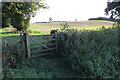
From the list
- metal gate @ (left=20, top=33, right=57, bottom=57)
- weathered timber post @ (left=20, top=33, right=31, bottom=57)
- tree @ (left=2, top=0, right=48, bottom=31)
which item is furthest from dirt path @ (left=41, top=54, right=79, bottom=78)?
tree @ (left=2, top=0, right=48, bottom=31)

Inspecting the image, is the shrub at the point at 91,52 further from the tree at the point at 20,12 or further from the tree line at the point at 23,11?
the tree at the point at 20,12

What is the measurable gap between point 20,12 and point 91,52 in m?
12.2

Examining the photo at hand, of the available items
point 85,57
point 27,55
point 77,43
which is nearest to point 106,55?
point 85,57

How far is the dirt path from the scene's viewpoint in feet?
14.6

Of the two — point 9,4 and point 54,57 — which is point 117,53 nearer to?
point 54,57

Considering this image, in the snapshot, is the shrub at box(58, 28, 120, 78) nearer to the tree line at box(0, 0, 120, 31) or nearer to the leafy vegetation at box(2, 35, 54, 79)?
the leafy vegetation at box(2, 35, 54, 79)

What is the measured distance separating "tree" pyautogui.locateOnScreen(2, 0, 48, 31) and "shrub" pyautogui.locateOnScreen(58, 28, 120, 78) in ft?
33.4

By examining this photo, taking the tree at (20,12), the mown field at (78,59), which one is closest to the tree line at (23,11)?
the tree at (20,12)

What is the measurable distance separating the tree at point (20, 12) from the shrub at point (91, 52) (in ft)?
33.4

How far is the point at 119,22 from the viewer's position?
6754mm

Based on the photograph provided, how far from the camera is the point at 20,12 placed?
1444 cm

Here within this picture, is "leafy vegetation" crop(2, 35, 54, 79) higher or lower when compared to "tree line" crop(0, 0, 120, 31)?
lower

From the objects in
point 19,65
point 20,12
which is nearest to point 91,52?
point 19,65

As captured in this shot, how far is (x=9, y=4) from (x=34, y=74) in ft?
40.5
